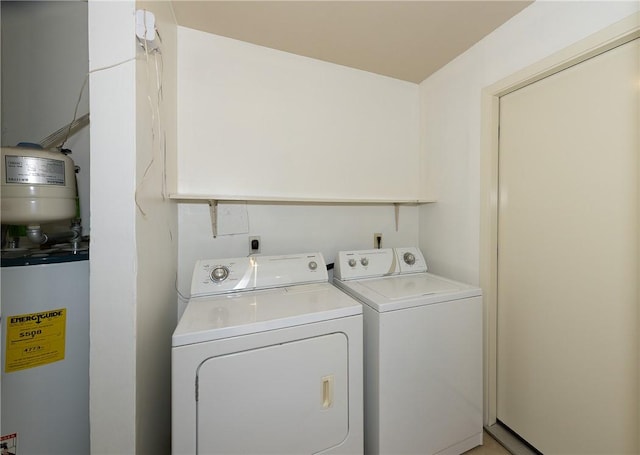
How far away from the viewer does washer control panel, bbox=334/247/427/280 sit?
165 cm

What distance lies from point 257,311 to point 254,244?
63 cm

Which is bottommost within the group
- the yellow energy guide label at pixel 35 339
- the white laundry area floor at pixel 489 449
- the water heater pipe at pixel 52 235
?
the white laundry area floor at pixel 489 449

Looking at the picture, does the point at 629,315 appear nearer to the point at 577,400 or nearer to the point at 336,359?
the point at 577,400

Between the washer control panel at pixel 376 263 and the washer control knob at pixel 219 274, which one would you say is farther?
the washer control panel at pixel 376 263

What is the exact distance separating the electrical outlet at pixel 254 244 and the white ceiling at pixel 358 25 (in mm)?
1281

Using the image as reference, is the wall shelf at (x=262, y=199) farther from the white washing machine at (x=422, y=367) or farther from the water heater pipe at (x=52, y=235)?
the white washing machine at (x=422, y=367)

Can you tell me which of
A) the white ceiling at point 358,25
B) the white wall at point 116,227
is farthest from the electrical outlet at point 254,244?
the white ceiling at point 358,25

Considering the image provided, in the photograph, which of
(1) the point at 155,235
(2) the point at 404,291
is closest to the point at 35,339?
(1) the point at 155,235

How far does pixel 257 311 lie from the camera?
1.11 m

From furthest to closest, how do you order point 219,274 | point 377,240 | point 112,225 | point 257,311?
point 377,240
point 219,274
point 257,311
point 112,225

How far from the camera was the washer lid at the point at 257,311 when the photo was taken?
3.10ft

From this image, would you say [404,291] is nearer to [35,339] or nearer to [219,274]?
[219,274]

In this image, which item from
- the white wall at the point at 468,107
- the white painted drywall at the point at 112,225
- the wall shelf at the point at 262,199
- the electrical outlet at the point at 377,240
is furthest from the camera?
the electrical outlet at the point at 377,240

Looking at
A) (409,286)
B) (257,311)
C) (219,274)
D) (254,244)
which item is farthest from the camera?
(254,244)
